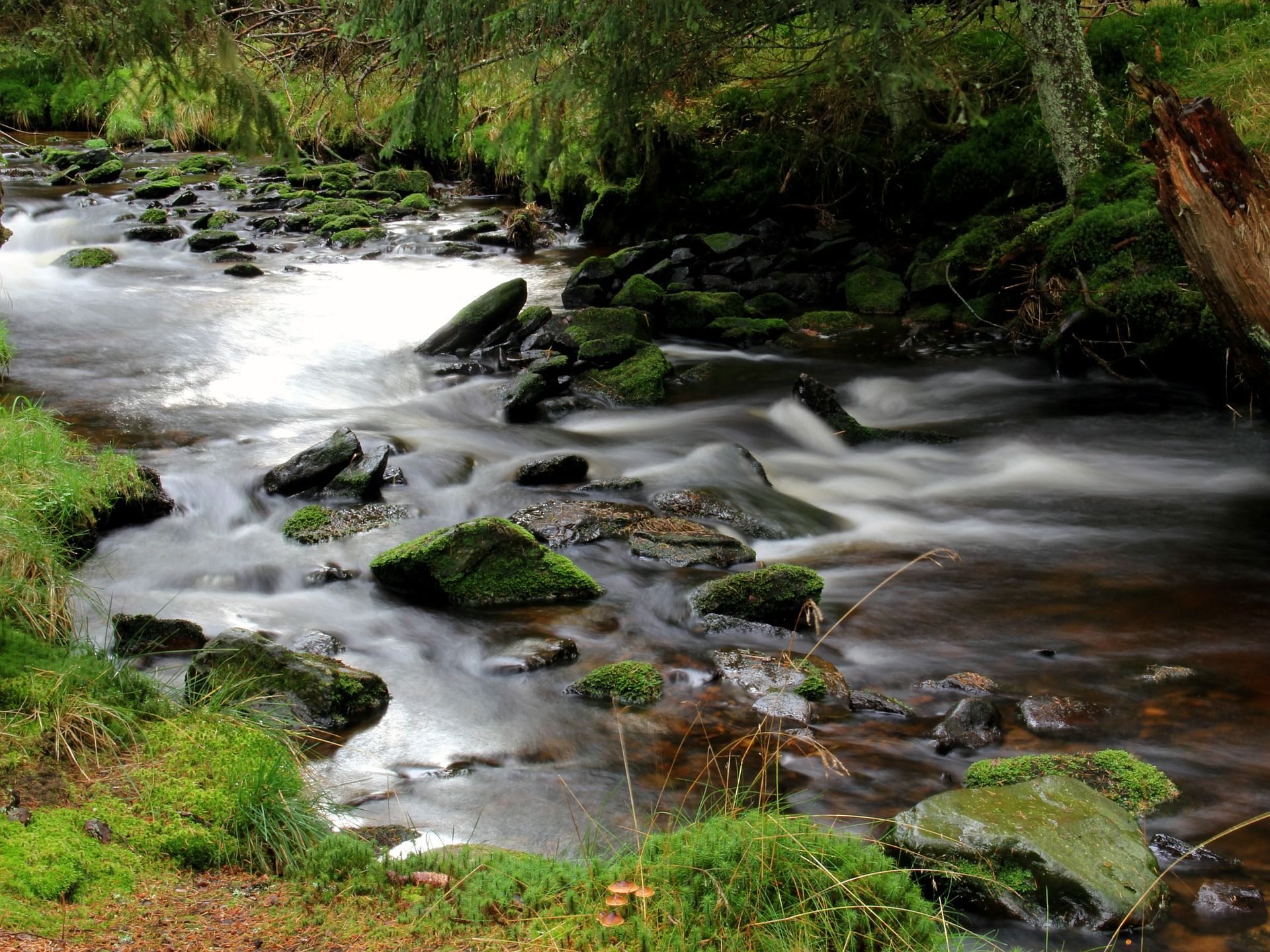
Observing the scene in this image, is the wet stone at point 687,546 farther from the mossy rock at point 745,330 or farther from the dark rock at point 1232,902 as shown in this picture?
the mossy rock at point 745,330

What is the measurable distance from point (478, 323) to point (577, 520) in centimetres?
578

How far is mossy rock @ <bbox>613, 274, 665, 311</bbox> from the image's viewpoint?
1356cm

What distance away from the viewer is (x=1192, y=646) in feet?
19.4

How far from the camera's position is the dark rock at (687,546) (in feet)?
23.6

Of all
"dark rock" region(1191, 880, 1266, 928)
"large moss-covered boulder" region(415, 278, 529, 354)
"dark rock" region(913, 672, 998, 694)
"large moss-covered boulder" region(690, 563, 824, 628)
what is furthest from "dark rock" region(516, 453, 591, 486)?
"dark rock" region(1191, 880, 1266, 928)

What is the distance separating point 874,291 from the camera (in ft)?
45.2

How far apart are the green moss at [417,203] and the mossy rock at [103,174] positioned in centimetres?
698

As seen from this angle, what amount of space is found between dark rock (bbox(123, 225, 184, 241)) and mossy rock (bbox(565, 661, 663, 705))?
53.5ft

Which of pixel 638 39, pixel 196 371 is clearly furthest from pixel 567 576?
pixel 196 371

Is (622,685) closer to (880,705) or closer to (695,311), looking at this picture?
(880,705)

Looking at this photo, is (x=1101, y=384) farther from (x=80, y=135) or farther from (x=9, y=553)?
(x=80, y=135)

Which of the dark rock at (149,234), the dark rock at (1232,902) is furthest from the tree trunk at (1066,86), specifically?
the dark rock at (149,234)

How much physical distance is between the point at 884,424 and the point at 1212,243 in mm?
4060

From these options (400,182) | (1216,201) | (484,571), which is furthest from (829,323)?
(400,182)
